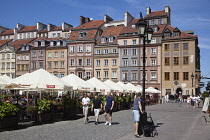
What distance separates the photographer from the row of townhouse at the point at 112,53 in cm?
5644

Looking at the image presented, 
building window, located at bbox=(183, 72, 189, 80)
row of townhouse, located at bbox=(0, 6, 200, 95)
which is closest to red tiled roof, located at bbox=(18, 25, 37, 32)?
row of townhouse, located at bbox=(0, 6, 200, 95)

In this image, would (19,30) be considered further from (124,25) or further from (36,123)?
(36,123)

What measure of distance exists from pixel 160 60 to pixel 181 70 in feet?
14.2

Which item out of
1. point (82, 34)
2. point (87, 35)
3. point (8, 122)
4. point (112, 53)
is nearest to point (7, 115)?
point (8, 122)

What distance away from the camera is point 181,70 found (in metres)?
56.3

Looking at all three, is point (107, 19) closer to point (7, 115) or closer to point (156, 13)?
point (156, 13)

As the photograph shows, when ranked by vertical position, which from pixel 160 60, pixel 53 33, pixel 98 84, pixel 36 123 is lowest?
pixel 36 123

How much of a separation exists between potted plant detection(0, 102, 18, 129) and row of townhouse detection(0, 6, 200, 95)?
45.0 metres

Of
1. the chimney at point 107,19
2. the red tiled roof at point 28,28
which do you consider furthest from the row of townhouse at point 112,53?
the red tiled roof at point 28,28

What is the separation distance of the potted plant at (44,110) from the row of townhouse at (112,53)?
41990 millimetres

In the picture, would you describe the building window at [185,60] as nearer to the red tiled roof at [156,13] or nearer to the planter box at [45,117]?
the red tiled roof at [156,13]

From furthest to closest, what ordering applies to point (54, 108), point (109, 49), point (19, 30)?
point (19, 30), point (109, 49), point (54, 108)

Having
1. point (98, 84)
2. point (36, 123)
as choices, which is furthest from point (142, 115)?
point (98, 84)

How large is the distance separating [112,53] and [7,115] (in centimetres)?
4880
